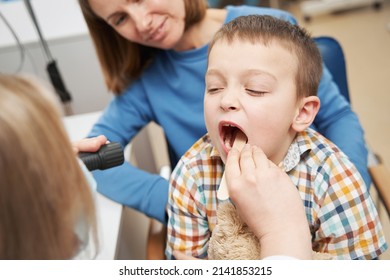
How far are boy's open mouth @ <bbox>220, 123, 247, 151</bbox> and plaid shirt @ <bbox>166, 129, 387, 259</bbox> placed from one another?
62mm

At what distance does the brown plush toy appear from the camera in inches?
21.4

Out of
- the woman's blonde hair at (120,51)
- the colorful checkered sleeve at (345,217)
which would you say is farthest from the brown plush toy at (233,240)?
the woman's blonde hair at (120,51)

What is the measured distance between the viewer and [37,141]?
0.33 meters

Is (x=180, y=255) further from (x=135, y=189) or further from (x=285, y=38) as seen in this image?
(x=285, y=38)

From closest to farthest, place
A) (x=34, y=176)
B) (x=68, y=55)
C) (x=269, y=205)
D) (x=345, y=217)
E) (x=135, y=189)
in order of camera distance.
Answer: (x=34, y=176) → (x=269, y=205) → (x=345, y=217) → (x=135, y=189) → (x=68, y=55)

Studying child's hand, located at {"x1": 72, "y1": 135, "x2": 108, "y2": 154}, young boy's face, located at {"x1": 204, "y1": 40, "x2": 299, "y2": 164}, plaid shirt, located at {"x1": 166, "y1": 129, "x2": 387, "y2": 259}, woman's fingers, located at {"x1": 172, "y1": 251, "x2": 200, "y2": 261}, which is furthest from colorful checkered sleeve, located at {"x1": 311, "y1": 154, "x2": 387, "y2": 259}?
child's hand, located at {"x1": 72, "y1": 135, "x2": 108, "y2": 154}

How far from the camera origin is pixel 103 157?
537 mm

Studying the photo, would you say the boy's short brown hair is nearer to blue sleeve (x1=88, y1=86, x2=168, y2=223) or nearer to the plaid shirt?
the plaid shirt

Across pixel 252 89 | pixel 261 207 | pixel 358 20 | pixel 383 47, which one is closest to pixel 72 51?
pixel 252 89

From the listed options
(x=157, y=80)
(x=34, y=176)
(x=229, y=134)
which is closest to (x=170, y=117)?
(x=157, y=80)

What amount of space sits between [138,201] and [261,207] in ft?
1.07

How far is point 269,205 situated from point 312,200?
0.51 ft
